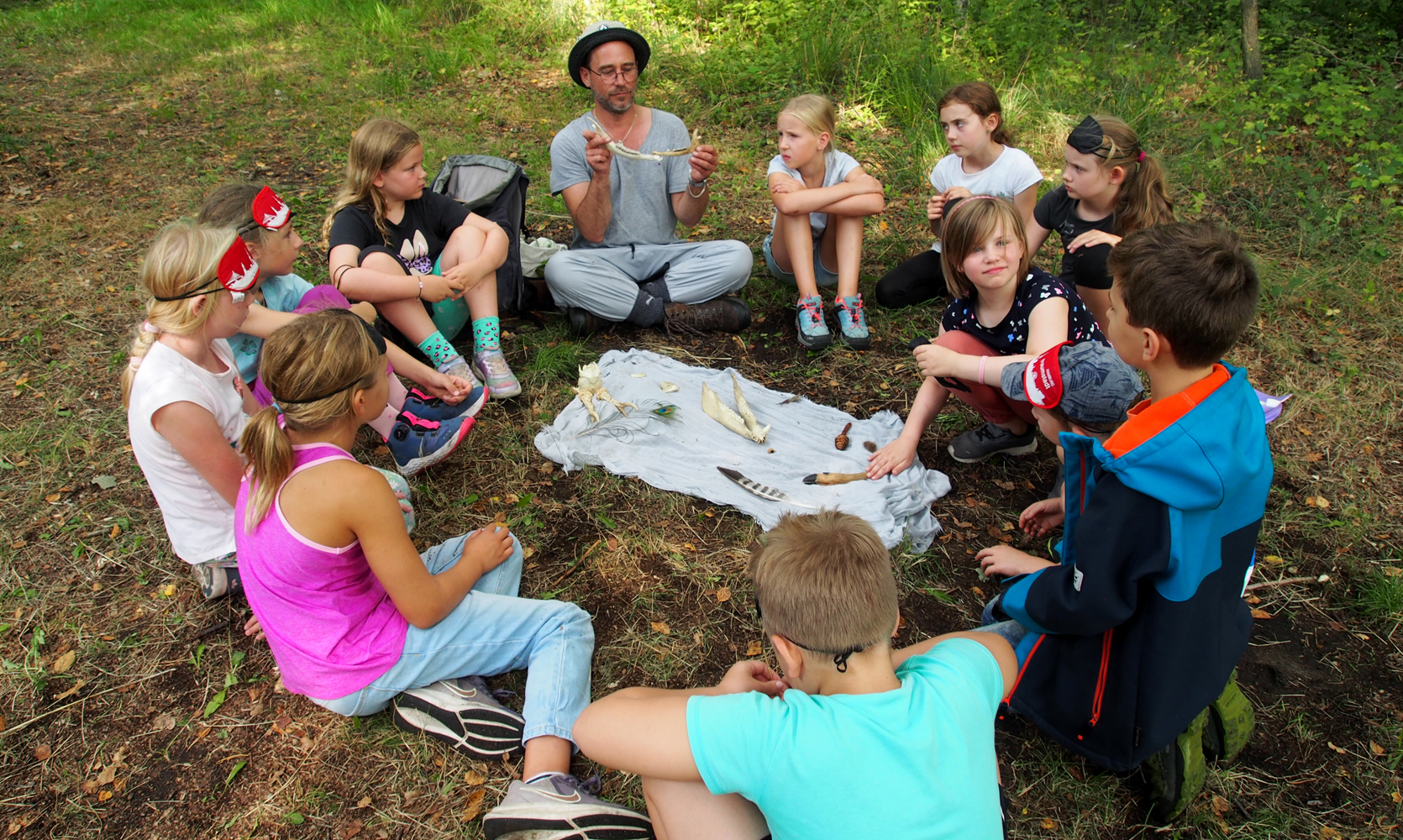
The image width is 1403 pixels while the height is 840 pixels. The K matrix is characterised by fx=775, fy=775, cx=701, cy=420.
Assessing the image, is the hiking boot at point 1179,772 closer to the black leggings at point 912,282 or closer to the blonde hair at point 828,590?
the blonde hair at point 828,590

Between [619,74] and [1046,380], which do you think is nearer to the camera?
[1046,380]

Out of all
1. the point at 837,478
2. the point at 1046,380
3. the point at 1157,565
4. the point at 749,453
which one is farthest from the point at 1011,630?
the point at 749,453

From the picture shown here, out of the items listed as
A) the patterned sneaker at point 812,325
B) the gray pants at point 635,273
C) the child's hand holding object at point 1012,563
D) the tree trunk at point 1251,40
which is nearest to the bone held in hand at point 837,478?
the child's hand holding object at point 1012,563

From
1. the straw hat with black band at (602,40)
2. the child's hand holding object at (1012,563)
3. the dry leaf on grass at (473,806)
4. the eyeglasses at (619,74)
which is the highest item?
the straw hat with black band at (602,40)

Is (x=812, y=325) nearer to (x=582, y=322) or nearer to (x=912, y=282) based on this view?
(x=912, y=282)

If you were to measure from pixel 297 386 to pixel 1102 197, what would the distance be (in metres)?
3.38

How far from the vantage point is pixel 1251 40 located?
238 inches

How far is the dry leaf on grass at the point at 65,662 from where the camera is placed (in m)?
2.41

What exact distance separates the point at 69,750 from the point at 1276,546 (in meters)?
3.95

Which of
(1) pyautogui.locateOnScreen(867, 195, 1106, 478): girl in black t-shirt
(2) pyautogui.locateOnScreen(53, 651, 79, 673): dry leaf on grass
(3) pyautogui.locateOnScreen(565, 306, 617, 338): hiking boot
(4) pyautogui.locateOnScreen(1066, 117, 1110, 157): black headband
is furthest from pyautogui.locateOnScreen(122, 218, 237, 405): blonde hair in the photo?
(4) pyautogui.locateOnScreen(1066, 117, 1110, 157): black headband

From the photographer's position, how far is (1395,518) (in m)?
2.89

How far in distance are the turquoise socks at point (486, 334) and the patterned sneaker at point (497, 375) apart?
0.03 m

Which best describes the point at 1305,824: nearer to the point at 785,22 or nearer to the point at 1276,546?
the point at 1276,546

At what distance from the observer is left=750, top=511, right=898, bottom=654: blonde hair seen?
4.66 feet
